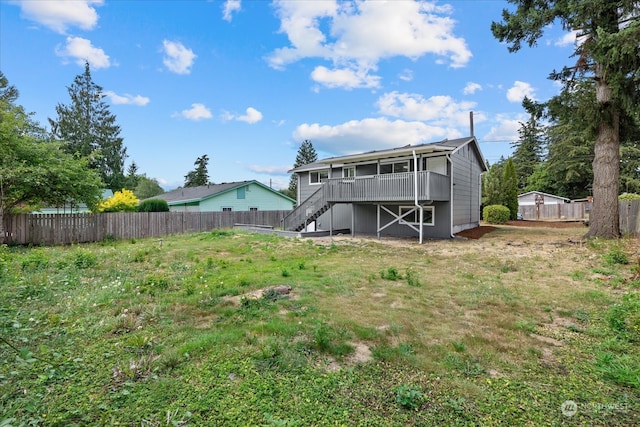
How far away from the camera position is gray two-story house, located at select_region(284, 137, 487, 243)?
1323cm

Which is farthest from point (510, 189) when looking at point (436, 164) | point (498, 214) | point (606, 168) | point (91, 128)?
point (91, 128)

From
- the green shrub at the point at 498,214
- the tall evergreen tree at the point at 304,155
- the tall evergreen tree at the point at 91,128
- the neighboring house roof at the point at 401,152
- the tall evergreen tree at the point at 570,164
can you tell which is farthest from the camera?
the tall evergreen tree at the point at 304,155

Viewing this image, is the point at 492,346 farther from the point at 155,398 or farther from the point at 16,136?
the point at 16,136

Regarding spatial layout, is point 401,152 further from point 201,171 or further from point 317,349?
point 201,171

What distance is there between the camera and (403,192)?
1311cm

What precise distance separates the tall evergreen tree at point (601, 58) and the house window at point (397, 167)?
19.9 feet

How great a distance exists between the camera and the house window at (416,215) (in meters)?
14.8

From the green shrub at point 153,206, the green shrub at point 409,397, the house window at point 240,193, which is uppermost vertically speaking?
the house window at point 240,193

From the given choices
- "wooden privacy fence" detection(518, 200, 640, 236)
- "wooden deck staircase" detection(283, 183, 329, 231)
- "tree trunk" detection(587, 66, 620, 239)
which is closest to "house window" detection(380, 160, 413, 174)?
"wooden deck staircase" detection(283, 183, 329, 231)

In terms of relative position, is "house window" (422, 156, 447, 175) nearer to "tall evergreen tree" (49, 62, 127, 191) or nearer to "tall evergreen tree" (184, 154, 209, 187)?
"tall evergreen tree" (49, 62, 127, 191)

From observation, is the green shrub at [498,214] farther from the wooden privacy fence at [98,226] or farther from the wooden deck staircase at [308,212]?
the wooden privacy fence at [98,226]

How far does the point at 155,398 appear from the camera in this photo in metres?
2.45

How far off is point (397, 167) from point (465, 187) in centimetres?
418

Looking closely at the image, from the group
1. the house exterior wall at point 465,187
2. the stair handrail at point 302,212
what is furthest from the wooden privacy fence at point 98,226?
the house exterior wall at point 465,187
